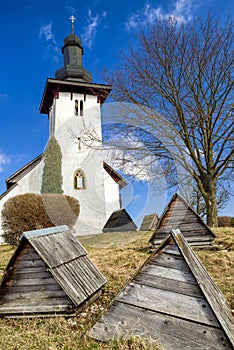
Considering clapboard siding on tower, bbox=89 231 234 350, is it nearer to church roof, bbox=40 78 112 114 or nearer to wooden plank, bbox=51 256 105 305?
wooden plank, bbox=51 256 105 305

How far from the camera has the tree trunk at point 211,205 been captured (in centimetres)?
1152

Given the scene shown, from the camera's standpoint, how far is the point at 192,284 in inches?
80.4

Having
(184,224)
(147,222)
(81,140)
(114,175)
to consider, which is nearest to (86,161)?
(114,175)

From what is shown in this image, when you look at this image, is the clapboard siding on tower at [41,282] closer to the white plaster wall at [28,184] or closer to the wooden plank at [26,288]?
the wooden plank at [26,288]

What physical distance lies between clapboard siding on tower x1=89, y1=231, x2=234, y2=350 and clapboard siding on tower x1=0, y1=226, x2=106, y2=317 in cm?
72

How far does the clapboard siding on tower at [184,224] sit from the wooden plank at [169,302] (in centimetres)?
387

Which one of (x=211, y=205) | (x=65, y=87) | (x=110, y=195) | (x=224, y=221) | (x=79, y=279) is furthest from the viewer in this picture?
(x=224, y=221)

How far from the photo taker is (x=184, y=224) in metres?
6.11

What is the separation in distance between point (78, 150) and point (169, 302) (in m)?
9.42

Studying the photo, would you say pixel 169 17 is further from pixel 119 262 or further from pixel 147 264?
pixel 147 264

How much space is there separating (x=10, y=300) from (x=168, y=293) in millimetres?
1942

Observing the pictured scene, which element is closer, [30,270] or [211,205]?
[30,270]

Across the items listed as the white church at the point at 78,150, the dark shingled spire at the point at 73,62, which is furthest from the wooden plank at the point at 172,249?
the dark shingled spire at the point at 73,62

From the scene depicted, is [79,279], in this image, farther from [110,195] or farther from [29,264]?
[110,195]
